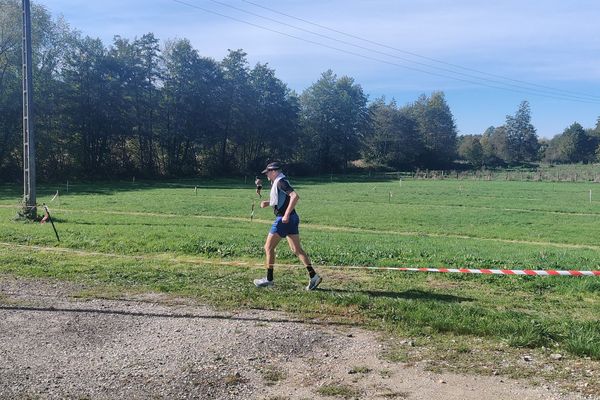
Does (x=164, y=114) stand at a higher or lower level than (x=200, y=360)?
higher

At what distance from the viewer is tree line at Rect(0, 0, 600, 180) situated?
56.5 meters

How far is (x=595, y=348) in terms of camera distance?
5332 mm

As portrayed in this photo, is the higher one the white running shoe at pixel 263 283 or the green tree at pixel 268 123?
the green tree at pixel 268 123

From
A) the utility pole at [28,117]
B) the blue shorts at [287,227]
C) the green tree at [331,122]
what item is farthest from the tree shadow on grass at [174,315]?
the green tree at [331,122]

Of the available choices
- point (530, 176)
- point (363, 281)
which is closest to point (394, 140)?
point (530, 176)

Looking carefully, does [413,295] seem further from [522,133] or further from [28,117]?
[522,133]

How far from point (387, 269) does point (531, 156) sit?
154 meters

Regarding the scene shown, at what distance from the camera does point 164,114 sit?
7256 centimetres

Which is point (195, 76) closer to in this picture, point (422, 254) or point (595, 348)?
point (422, 254)

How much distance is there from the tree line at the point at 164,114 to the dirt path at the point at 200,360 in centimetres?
5247

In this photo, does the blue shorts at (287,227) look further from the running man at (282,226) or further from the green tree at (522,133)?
the green tree at (522,133)

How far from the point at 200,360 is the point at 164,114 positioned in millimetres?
70822

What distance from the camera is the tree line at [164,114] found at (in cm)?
5653

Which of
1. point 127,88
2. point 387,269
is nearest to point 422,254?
point 387,269
